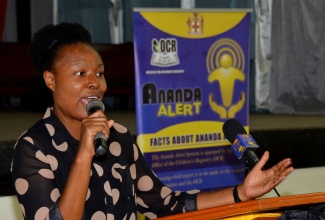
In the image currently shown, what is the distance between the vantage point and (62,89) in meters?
1.74

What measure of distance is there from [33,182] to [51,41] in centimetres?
45

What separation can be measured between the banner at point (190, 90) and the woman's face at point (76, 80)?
1.23 m

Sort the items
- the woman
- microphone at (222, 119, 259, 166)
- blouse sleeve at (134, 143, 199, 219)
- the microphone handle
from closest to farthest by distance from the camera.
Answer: the microphone handle < the woman < microphone at (222, 119, 259, 166) < blouse sleeve at (134, 143, 199, 219)

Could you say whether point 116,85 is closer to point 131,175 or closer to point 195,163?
point 195,163

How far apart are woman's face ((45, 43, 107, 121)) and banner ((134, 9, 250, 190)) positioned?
1232 millimetres

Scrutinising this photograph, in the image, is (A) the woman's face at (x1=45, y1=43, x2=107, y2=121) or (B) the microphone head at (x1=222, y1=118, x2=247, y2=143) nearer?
(A) the woman's face at (x1=45, y1=43, x2=107, y2=121)

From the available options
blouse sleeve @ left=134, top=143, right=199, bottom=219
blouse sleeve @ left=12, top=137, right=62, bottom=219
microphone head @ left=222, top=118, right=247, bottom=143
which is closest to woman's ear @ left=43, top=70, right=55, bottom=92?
blouse sleeve @ left=12, top=137, right=62, bottom=219

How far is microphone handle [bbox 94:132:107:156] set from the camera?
1443 millimetres

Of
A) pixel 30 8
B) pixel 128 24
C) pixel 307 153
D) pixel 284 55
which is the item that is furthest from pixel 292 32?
pixel 30 8

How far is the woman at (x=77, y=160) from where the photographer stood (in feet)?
5.08

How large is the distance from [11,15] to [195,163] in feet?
21.2

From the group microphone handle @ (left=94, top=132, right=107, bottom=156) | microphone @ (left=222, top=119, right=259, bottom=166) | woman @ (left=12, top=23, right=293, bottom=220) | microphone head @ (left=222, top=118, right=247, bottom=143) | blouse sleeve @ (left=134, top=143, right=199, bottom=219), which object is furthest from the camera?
blouse sleeve @ (left=134, top=143, right=199, bottom=219)

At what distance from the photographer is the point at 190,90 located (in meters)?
3.20

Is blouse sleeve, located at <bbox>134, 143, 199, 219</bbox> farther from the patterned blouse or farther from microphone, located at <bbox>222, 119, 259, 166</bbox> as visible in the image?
microphone, located at <bbox>222, 119, 259, 166</bbox>
